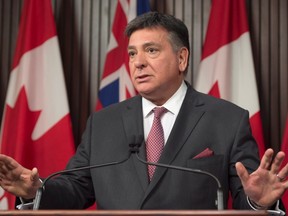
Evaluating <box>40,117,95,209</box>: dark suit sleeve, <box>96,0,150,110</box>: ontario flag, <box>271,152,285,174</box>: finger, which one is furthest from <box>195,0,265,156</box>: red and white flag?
<box>271,152,285,174</box>: finger

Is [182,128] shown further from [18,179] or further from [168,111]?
[18,179]

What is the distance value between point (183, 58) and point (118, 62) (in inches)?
44.4

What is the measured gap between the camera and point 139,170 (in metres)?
2.82

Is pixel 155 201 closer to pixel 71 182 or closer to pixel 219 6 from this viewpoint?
pixel 71 182

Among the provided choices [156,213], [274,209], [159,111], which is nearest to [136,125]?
[159,111]

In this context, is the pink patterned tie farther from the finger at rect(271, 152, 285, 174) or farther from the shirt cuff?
the finger at rect(271, 152, 285, 174)

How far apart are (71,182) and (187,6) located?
1945mm

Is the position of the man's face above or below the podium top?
above

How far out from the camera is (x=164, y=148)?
2.85 m

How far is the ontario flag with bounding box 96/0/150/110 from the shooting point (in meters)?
4.18

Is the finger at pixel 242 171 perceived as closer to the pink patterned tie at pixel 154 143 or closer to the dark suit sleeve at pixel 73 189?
the pink patterned tie at pixel 154 143

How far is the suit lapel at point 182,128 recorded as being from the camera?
2.78 meters

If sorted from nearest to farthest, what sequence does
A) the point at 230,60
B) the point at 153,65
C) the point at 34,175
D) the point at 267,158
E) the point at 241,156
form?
the point at 267,158 < the point at 34,175 < the point at 241,156 < the point at 153,65 < the point at 230,60

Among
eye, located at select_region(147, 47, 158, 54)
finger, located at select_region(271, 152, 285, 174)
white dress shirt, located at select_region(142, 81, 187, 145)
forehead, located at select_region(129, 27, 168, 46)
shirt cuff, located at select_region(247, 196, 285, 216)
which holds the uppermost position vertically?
forehead, located at select_region(129, 27, 168, 46)
